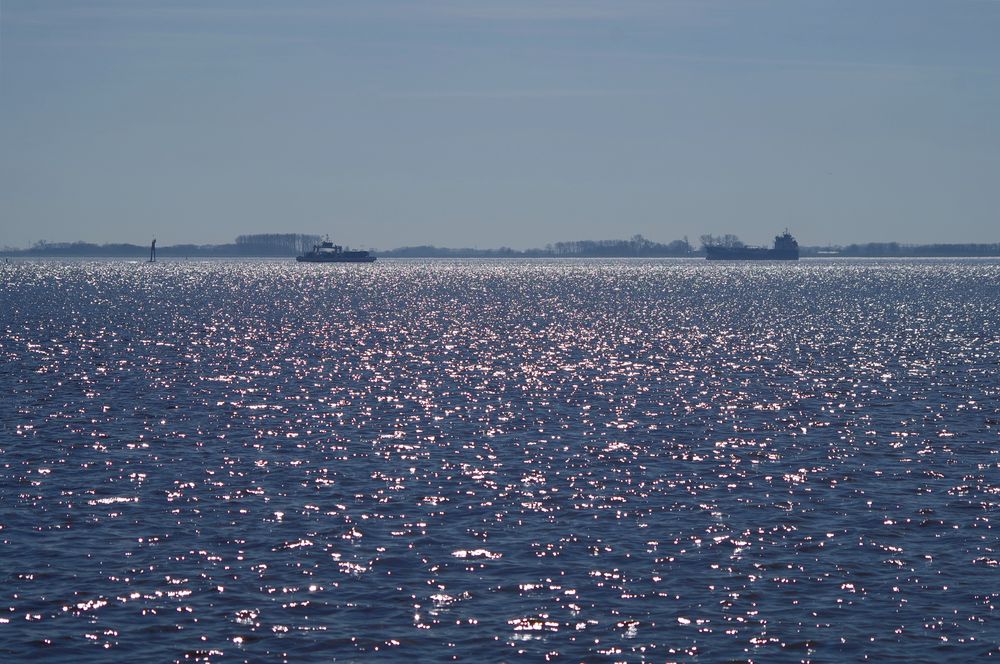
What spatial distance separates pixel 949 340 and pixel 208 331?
195 ft

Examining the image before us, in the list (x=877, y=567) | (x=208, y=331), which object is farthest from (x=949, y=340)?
(x=877, y=567)

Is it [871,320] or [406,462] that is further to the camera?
[871,320]

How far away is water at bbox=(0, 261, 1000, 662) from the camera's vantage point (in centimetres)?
2328

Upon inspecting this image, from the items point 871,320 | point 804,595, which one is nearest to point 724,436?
point 804,595

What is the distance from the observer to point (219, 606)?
24.5 meters

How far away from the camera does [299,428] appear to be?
4775 cm

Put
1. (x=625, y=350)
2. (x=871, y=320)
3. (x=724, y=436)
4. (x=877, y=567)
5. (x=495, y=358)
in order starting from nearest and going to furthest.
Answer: (x=877, y=567) → (x=724, y=436) → (x=495, y=358) → (x=625, y=350) → (x=871, y=320)

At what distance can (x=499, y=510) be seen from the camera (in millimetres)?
33000

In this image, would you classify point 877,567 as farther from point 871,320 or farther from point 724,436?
point 871,320

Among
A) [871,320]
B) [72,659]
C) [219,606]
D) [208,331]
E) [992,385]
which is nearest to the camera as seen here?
[72,659]

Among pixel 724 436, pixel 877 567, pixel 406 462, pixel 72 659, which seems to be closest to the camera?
pixel 72 659

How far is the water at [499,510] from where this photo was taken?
23281 millimetres

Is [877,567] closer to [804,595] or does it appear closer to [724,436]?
[804,595]

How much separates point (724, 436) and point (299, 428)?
16272 millimetres
